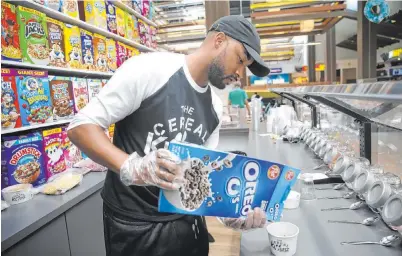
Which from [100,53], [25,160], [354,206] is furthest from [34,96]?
[354,206]

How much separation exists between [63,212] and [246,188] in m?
1.24

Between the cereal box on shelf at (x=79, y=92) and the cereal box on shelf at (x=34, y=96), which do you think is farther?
the cereal box on shelf at (x=79, y=92)

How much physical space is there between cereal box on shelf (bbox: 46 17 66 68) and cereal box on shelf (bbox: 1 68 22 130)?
0.40 meters

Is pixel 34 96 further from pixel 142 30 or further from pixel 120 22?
pixel 142 30

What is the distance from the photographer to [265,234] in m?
1.24

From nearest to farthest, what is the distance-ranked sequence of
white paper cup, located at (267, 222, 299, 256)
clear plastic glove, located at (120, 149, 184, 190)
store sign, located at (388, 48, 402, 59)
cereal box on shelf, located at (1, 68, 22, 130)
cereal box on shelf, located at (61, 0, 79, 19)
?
clear plastic glove, located at (120, 149, 184, 190) → white paper cup, located at (267, 222, 299, 256) → cereal box on shelf, located at (1, 68, 22, 130) → cereal box on shelf, located at (61, 0, 79, 19) → store sign, located at (388, 48, 402, 59)

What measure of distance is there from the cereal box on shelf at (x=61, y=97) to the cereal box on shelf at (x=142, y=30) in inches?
61.8

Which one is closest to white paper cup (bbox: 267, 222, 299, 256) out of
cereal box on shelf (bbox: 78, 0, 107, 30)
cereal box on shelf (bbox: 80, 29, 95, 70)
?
cereal box on shelf (bbox: 80, 29, 95, 70)

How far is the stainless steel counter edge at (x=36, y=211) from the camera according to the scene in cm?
136

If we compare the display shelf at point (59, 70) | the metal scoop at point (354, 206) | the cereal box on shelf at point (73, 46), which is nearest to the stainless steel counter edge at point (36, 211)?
the display shelf at point (59, 70)

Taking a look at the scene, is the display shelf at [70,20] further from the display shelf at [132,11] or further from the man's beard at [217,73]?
the man's beard at [217,73]

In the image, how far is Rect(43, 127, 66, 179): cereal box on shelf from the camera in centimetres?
201

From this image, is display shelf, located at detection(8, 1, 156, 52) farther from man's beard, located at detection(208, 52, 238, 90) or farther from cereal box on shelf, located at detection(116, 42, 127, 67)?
man's beard, located at detection(208, 52, 238, 90)

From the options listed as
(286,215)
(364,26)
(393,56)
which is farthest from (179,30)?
(393,56)
